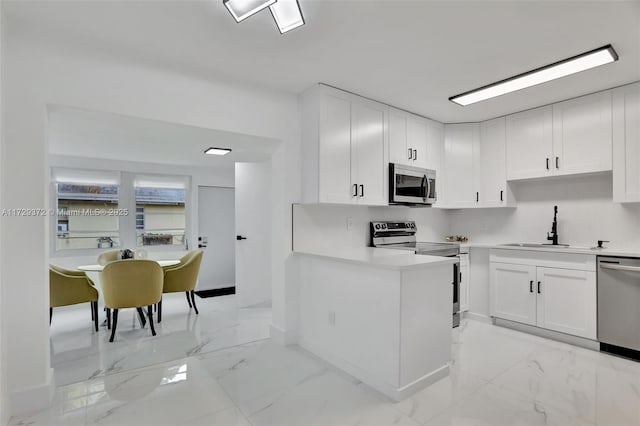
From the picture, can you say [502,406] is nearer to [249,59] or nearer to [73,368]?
[249,59]

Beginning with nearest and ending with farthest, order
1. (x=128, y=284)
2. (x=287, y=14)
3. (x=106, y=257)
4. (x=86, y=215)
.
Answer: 1. (x=287, y=14)
2. (x=128, y=284)
3. (x=106, y=257)
4. (x=86, y=215)

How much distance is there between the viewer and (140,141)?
13.5 ft

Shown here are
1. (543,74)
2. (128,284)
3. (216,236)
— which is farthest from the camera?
(216,236)

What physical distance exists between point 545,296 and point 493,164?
5.06 ft

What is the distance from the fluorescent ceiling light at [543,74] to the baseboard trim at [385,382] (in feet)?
7.78

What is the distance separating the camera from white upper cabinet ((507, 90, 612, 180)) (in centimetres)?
309

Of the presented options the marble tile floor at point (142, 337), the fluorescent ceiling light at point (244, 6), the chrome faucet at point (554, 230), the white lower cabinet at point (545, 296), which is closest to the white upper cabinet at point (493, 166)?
the chrome faucet at point (554, 230)

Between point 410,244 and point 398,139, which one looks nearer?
point 398,139

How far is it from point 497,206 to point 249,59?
A: 3128 millimetres

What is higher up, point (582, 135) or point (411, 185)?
point (582, 135)

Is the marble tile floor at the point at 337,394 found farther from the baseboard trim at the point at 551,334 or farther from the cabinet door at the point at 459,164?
the cabinet door at the point at 459,164

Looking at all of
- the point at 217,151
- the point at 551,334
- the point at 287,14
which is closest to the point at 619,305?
the point at 551,334

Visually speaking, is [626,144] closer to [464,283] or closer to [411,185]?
[411,185]

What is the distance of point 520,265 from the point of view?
3.45 metres
